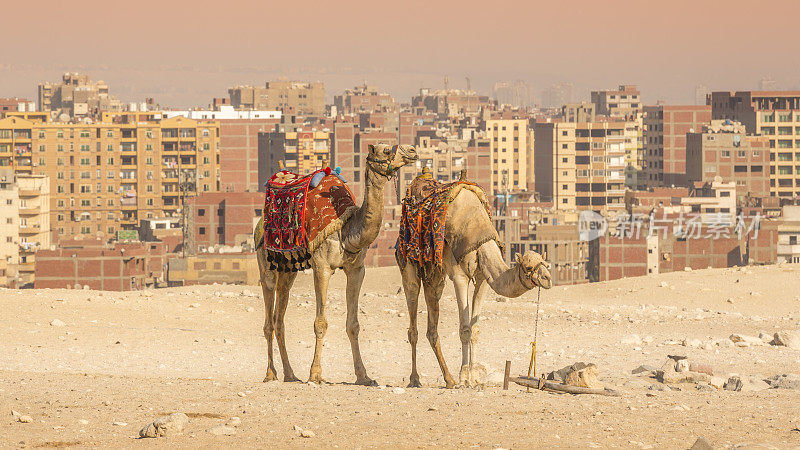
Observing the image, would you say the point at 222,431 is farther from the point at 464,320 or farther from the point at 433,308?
the point at 433,308

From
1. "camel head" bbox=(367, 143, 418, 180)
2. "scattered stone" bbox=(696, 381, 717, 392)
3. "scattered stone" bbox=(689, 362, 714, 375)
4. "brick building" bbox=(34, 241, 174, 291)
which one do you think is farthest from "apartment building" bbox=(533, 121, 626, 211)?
"camel head" bbox=(367, 143, 418, 180)

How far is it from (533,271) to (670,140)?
181m

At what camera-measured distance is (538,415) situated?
15.1 m

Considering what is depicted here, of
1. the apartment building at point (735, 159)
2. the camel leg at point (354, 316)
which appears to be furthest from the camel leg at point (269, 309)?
the apartment building at point (735, 159)

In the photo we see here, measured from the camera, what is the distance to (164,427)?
14.1 meters

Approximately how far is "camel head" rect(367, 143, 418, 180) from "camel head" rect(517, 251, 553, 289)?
2.14m

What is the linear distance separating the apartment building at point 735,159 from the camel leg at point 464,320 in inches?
5732

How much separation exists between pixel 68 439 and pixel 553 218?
116105 millimetres

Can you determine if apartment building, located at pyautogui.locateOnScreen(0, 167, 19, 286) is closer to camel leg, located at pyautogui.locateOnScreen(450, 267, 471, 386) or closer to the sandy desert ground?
the sandy desert ground

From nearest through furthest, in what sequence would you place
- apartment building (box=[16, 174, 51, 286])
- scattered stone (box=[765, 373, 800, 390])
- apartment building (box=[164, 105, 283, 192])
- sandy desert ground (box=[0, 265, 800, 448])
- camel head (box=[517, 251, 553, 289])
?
sandy desert ground (box=[0, 265, 800, 448]), camel head (box=[517, 251, 553, 289]), scattered stone (box=[765, 373, 800, 390]), apartment building (box=[16, 174, 51, 286]), apartment building (box=[164, 105, 283, 192])

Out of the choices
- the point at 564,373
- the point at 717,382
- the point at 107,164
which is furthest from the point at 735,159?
the point at 564,373

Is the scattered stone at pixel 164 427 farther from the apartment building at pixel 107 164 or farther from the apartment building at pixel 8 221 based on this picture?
the apartment building at pixel 107 164

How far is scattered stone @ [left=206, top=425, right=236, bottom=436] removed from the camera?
14164 mm

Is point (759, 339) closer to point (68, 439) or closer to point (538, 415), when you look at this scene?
point (538, 415)
